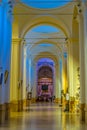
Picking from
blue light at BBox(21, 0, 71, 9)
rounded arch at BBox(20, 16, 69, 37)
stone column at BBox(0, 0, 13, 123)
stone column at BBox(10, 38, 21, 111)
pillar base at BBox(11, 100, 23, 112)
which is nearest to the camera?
stone column at BBox(0, 0, 13, 123)

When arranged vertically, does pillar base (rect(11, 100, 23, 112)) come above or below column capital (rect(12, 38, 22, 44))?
below

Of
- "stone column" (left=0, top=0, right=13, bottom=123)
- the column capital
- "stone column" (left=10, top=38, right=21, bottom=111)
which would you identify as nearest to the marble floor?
"stone column" (left=0, top=0, right=13, bottom=123)

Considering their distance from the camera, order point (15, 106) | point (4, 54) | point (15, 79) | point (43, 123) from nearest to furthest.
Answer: point (43, 123)
point (4, 54)
point (15, 106)
point (15, 79)

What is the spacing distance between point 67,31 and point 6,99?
772 cm

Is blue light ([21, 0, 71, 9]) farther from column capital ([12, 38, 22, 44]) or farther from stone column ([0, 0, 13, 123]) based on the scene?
stone column ([0, 0, 13, 123])

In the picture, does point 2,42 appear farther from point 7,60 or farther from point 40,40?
point 40,40

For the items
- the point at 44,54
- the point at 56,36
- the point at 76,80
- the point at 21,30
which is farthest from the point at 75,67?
the point at 44,54

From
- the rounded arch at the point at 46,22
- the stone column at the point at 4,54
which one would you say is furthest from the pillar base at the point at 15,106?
the stone column at the point at 4,54

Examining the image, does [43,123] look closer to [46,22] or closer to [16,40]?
[16,40]

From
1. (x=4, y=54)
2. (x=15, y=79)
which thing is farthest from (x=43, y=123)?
(x=15, y=79)

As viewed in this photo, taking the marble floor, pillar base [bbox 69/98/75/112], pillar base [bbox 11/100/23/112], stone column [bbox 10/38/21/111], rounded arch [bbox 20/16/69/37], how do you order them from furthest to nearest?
rounded arch [bbox 20/16/69/37]
stone column [bbox 10/38/21/111]
pillar base [bbox 11/100/23/112]
pillar base [bbox 69/98/75/112]
the marble floor

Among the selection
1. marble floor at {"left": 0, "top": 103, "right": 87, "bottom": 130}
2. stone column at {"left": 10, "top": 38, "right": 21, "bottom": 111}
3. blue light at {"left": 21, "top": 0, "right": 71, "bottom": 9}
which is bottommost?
marble floor at {"left": 0, "top": 103, "right": 87, "bottom": 130}

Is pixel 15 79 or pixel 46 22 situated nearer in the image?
pixel 15 79

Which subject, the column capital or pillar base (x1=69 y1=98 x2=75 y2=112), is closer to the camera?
pillar base (x1=69 y1=98 x2=75 y2=112)
